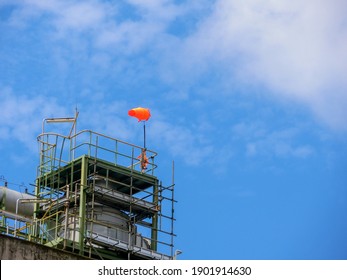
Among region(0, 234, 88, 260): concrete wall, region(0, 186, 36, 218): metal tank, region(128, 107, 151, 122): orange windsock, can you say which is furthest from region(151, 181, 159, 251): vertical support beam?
region(0, 234, 88, 260): concrete wall

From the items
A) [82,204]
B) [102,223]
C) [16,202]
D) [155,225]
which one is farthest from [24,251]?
[155,225]

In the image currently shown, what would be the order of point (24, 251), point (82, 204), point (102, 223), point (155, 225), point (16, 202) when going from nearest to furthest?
point (24, 251)
point (82, 204)
point (102, 223)
point (16, 202)
point (155, 225)

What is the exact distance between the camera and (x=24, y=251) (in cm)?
5384

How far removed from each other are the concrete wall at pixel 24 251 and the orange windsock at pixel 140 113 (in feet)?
33.9

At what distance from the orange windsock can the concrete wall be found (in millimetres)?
10319

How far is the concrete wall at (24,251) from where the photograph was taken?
53.1 meters

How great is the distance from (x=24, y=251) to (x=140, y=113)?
40.9 ft

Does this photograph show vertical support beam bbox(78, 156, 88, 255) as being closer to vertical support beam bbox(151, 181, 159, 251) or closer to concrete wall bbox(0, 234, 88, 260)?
concrete wall bbox(0, 234, 88, 260)

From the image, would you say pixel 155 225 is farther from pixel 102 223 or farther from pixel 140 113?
pixel 140 113

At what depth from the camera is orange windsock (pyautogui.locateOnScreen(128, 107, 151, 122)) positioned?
63.3 metres

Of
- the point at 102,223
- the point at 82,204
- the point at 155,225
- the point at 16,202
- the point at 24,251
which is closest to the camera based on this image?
the point at 24,251

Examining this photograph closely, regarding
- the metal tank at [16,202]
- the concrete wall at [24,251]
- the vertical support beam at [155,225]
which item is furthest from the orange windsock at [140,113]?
the concrete wall at [24,251]
